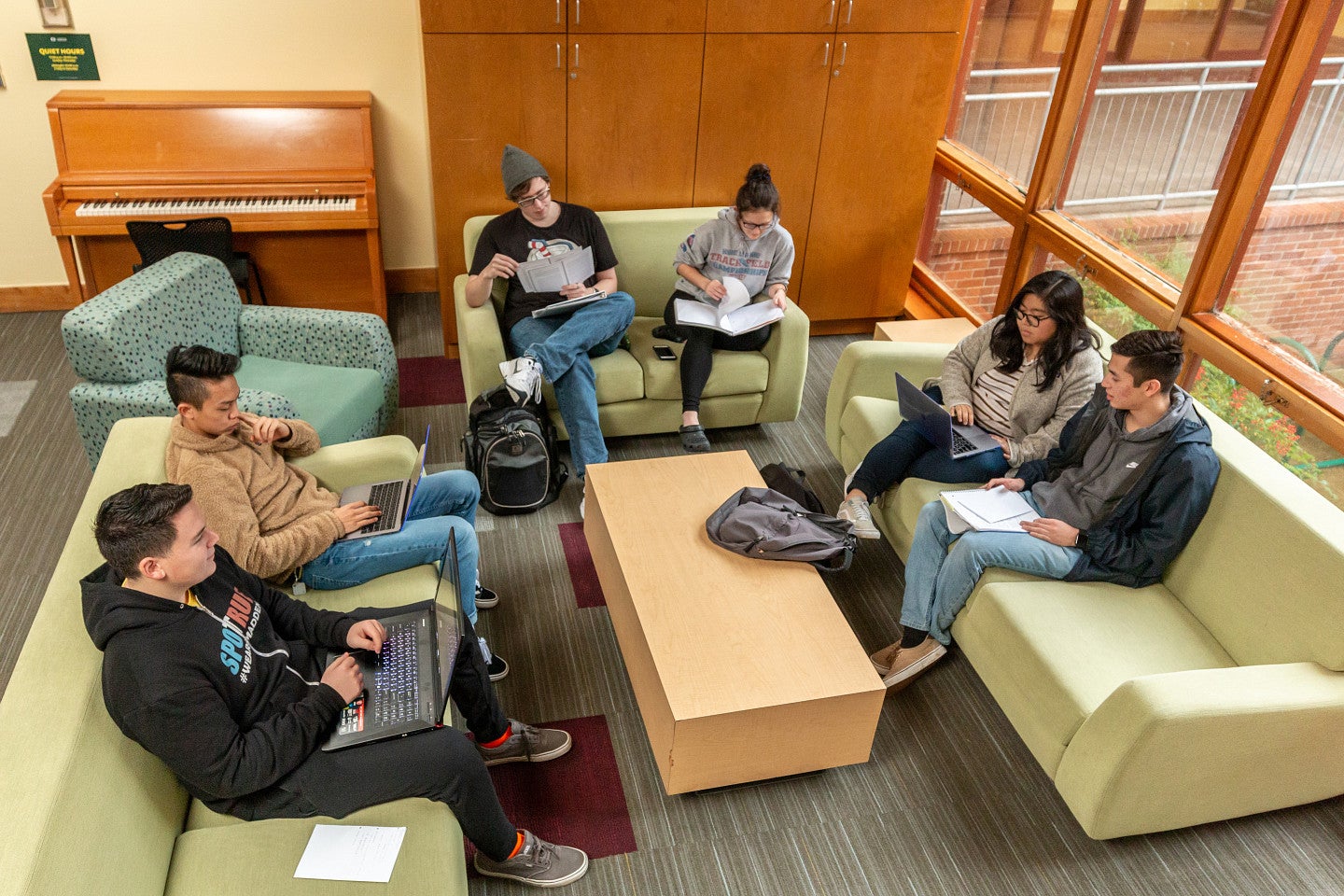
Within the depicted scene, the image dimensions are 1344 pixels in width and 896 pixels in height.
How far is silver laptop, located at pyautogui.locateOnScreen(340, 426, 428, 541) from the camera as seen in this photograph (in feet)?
8.69

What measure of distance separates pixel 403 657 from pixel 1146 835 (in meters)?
2.05

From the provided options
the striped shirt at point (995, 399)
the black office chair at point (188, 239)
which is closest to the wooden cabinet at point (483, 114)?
the black office chair at point (188, 239)

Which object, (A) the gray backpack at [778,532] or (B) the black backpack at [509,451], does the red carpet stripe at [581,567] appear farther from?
(A) the gray backpack at [778,532]

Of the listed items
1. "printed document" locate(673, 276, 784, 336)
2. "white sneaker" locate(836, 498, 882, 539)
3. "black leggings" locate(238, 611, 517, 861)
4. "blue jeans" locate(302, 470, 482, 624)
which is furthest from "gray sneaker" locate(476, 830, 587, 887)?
"printed document" locate(673, 276, 784, 336)

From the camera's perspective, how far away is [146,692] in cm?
173

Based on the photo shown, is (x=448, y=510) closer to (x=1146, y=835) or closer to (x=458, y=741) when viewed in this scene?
(x=458, y=741)

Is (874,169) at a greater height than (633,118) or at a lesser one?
lesser

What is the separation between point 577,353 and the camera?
3.64 metres

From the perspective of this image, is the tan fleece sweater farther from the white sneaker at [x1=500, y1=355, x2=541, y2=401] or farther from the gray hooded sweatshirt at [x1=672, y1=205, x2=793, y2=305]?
the gray hooded sweatshirt at [x1=672, y1=205, x2=793, y2=305]

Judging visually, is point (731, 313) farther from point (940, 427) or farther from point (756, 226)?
point (940, 427)

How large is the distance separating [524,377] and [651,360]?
2.04ft

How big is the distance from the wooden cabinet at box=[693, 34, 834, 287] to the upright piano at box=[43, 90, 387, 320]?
166cm

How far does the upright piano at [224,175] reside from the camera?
4270mm

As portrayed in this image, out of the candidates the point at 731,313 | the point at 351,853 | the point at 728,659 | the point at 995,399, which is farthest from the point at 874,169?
the point at 351,853
